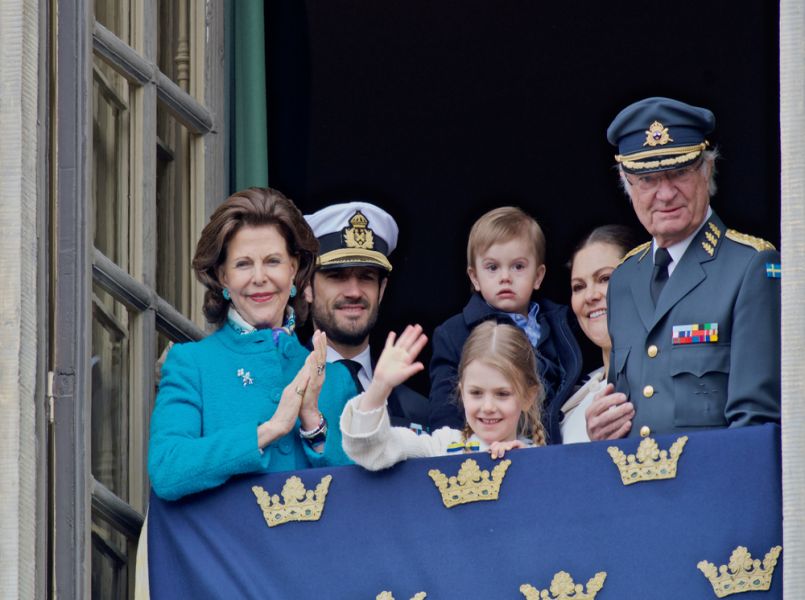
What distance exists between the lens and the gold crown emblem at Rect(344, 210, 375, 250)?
639 centimetres

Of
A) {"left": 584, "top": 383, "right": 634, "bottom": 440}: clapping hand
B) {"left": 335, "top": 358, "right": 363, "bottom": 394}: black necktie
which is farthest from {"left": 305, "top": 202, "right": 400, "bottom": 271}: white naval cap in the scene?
{"left": 584, "top": 383, "right": 634, "bottom": 440}: clapping hand

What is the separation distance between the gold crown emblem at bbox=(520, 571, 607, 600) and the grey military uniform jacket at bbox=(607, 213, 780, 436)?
16.5 inches

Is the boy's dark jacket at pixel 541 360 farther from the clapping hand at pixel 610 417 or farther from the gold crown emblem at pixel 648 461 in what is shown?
the gold crown emblem at pixel 648 461

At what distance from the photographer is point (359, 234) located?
643 centimetres

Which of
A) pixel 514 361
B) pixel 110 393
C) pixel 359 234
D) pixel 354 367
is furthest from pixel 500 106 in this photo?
pixel 514 361

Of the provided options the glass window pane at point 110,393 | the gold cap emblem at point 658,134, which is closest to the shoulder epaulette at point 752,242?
the gold cap emblem at point 658,134

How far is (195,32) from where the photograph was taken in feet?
21.6

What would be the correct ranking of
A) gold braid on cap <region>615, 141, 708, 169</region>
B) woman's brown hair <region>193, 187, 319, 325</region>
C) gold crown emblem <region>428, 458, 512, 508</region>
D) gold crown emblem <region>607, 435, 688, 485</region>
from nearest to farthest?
gold crown emblem <region>607, 435, 688, 485</region>, gold crown emblem <region>428, 458, 512, 508</region>, gold braid on cap <region>615, 141, 708, 169</region>, woman's brown hair <region>193, 187, 319, 325</region>

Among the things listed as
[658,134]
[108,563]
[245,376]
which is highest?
[658,134]

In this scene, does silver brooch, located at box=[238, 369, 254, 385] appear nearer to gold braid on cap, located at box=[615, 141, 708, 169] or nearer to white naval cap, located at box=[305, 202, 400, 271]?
white naval cap, located at box=[305, 202, 400, 271]

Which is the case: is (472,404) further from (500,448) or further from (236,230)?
(236,230)

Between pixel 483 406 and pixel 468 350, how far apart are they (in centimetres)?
19

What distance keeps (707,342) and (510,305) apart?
3.26 ft

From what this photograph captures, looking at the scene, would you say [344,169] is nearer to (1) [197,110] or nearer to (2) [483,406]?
(1) [197,110]
